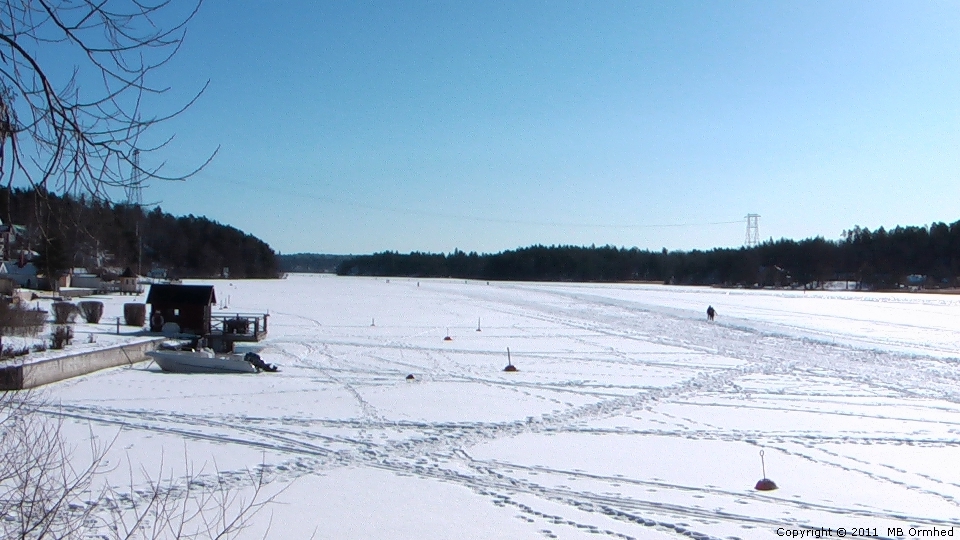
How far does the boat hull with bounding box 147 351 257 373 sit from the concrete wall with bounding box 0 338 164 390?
2.88ft

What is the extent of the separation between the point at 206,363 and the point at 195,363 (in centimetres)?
29

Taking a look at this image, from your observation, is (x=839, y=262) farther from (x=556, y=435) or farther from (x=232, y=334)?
(x=556, y=435)

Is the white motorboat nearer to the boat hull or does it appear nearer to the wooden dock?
the boat hull

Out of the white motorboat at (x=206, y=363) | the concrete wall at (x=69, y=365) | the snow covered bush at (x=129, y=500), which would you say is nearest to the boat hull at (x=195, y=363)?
the white motorboat at (x=206, y=363)

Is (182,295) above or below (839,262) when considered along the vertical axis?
below

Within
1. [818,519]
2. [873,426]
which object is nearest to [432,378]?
[873,426]

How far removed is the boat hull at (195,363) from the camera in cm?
1998

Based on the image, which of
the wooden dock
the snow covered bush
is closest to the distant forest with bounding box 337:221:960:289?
the wooden dock

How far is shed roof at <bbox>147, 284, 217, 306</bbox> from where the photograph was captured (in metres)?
29.4

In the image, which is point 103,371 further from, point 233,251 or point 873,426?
point 233,251

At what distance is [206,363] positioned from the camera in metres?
20.2

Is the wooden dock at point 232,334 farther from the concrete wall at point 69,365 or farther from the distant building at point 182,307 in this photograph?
the concrete wall at point 69,365

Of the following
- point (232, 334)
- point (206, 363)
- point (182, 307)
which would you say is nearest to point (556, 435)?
point (206, 363)

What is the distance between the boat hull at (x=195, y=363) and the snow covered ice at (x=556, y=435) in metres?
0.63
